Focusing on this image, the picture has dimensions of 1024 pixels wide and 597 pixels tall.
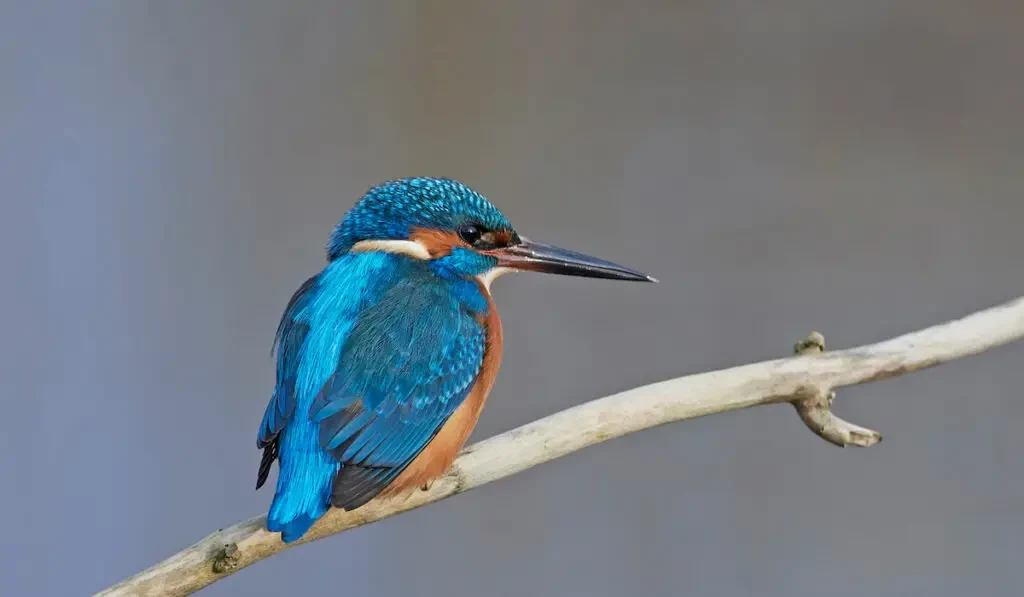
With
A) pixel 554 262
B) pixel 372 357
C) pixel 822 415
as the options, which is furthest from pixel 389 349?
pixel 822 415

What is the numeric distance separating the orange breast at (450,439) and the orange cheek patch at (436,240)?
10 cm

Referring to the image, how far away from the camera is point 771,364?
3.93ft

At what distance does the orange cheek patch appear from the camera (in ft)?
4.09

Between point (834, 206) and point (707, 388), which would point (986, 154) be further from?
point (707, 388)

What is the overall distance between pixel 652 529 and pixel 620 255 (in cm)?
58

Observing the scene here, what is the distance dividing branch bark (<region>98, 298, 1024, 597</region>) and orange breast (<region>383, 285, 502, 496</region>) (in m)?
0.02

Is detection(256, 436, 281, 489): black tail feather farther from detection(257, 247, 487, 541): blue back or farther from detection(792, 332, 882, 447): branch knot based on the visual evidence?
detection(792, 332, 882, 447): branch knot

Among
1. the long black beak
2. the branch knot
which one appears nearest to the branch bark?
the branch knot

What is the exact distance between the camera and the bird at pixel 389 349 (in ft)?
3.42

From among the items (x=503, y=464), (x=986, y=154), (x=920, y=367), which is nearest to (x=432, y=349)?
(x=503, y=464)

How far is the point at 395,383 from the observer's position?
111cm

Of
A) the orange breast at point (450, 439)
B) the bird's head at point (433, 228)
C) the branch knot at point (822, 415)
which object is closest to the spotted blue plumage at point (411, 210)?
the bird's head at point (433, 228)

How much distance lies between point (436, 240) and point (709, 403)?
0.37 meters

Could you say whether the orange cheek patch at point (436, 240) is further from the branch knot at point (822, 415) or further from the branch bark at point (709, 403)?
the branch knot at point (822, 415)
